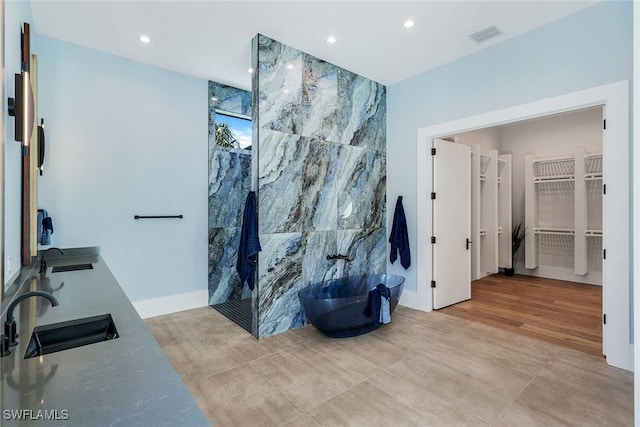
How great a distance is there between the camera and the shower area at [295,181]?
10.8 ft

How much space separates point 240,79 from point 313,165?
1.70 m

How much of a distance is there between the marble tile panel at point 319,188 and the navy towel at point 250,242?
0.61 m

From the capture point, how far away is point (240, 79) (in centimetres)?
425

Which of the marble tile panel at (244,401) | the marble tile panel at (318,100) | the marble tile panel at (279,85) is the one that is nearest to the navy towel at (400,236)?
the marble tile panel at (318,100)


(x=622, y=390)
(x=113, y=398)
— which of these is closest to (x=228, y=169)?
(x=113, y=398)

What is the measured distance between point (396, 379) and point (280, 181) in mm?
2177

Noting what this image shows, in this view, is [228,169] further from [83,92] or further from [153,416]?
[153,416]

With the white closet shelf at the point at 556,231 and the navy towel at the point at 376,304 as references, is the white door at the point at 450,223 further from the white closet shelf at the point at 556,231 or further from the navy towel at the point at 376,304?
the white closet shelf at the point at 556,231

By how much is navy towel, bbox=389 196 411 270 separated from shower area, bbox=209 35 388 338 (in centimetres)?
28

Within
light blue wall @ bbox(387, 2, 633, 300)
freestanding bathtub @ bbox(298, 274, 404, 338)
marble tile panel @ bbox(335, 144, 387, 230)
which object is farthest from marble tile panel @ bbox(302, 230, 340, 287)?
light blue wall @ bbox(387, 2, 633, 300)

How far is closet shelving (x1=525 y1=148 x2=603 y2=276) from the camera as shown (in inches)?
220

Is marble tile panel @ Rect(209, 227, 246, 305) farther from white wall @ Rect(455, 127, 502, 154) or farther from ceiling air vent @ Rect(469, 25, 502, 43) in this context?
white wall @ Rect(455, 127, 502, 154)

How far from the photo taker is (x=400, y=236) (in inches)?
164

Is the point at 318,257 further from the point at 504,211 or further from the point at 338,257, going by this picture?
the point at 504,211
